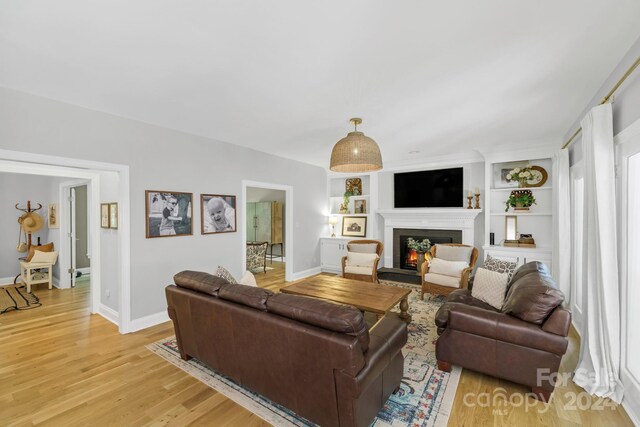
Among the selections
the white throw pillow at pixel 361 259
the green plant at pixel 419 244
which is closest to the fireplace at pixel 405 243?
the green plant at pixel 419 244

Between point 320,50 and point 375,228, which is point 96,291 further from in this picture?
point 375,228

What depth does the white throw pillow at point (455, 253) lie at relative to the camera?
4.61 meters

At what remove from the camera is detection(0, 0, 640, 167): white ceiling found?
1.63m

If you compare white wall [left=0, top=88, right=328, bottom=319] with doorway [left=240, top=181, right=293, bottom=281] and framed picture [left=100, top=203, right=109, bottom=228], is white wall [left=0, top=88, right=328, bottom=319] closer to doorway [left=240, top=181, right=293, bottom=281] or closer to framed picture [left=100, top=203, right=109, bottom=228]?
framed picture [left=100, top=203, right=109, bottom=228]

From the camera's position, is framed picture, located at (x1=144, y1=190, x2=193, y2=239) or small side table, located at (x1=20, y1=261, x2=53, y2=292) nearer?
framed picture, located at (x1=144, y1=190, x2=193, y2=239)

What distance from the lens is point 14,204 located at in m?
5.71

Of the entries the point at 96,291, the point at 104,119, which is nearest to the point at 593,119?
the point at 104,119

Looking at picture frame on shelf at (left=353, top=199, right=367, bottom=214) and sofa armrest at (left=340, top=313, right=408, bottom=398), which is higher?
picture frame on shelf at (left=353, top=199, right=367, bottom=214)

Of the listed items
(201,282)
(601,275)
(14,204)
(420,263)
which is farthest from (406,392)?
(14,204)

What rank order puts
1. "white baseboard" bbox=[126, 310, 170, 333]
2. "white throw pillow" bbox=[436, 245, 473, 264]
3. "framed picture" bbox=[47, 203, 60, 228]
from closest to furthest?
"white baseboard" bbox=[126, 310, 170, 333]
"white throw pillow" bbox=[436, 245, 473, 264]
"framed picture" bbox=[47, 203, 60, 228]

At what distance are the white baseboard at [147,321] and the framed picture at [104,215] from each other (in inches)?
53.9

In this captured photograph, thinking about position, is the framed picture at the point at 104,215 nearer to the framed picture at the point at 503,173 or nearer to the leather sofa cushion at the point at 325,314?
the leather sofa cushion at the point at 325,314

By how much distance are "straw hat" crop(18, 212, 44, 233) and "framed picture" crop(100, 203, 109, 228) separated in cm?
311

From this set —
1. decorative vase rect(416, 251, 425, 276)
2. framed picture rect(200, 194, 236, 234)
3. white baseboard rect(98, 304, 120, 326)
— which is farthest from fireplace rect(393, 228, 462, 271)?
white baseboard rect(98, 304, 120, 326)
